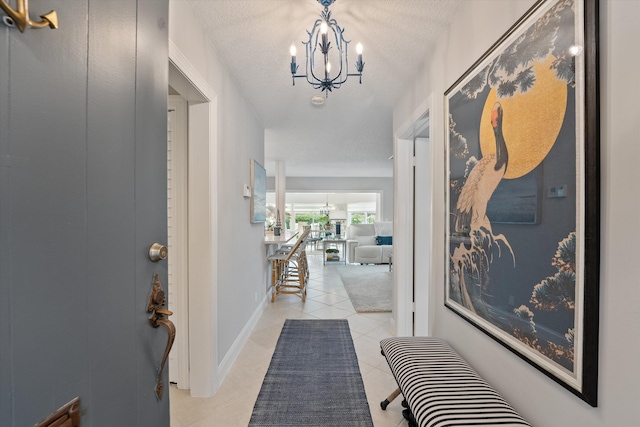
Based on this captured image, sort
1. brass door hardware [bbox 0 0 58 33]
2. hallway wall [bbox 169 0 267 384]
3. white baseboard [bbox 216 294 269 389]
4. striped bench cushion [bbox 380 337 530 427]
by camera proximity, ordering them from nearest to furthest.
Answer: brass door hardware [bbox 0 0 58 33] < striped bench cushion [bbox 380 337 530 427] < hallway wall [bbox 169 0 267 384] < white baseboard [bbox 216 294 269 389]

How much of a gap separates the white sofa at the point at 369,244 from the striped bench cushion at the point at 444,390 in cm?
544

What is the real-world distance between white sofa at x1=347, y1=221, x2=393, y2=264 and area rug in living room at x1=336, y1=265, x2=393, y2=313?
9.5 inches

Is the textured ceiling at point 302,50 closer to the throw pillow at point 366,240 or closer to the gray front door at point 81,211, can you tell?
the gray front door at point 81,211

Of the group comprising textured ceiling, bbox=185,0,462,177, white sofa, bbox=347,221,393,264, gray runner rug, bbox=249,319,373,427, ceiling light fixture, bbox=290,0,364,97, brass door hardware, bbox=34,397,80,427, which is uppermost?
textured ceiling, bbox=185,0,462,177

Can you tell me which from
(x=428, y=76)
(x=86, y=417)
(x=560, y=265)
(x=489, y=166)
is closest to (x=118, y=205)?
(x=86, y=417)

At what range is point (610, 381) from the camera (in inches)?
31.2

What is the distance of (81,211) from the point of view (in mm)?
532

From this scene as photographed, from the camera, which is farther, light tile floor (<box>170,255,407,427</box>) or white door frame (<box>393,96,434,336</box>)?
white door frame (<box>393,96,434,336</box>)

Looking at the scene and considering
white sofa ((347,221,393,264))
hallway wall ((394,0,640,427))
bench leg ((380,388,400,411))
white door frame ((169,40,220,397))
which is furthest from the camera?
white sofa ((347,221,393,264))

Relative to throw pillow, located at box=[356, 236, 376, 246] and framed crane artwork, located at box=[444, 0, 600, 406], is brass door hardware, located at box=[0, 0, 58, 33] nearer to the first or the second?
framed crane artwork, located at box=[444, 0, 600, 406]

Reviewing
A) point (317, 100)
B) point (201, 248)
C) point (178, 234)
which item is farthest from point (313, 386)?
point (317, 100)

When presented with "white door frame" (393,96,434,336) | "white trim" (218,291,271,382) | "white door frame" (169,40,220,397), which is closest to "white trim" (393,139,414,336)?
"white door frame" (393,96,434,336)

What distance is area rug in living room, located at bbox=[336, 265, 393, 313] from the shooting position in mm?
3891

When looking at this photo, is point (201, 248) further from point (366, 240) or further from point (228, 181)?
point (366, 240)
